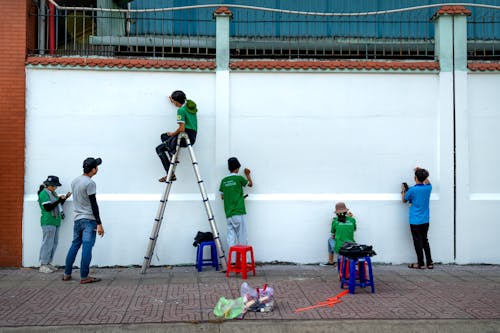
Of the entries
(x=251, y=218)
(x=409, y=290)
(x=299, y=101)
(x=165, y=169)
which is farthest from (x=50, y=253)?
(x=409, y=290)

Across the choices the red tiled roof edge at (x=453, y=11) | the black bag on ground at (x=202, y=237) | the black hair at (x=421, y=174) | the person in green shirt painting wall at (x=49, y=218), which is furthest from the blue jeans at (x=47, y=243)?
the red tiled roof edge at (x=453, y=11)

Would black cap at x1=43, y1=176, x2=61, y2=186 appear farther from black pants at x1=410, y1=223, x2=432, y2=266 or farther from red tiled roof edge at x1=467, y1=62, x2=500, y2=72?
red tiled roof edge at x1=467, y1=62, x2=500, y2=72

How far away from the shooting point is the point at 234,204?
889cm

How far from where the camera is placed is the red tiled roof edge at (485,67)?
9.57 meters

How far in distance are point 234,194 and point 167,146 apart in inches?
53.7

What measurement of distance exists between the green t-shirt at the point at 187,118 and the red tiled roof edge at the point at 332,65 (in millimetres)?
1221

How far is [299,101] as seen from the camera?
959 centimetres

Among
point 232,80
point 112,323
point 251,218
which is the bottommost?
point 112,323

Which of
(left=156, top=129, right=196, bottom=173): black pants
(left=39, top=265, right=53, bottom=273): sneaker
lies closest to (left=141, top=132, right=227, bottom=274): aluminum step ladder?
(left=156, top=129, right=196, bottom=173): black pants

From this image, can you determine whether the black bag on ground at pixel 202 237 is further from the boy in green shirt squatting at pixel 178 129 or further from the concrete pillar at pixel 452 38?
the concrete pillar at pixel 452 38

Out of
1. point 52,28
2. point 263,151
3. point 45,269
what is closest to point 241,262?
point 263,151

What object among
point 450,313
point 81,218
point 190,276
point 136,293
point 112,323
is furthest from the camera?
point 190,276

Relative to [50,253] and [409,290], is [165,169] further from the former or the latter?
[409,290]

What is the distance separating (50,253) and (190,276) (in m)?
2.38
